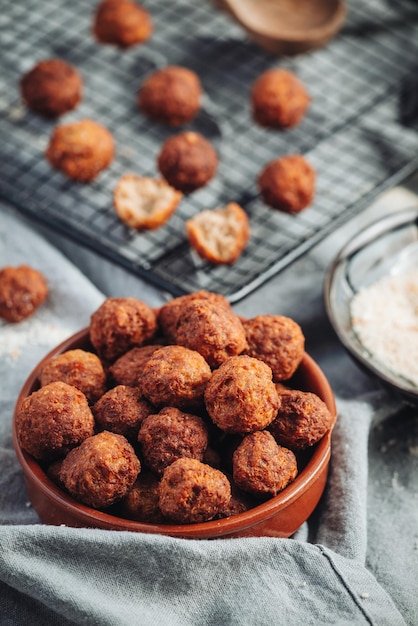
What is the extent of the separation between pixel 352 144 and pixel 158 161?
40.8 inches

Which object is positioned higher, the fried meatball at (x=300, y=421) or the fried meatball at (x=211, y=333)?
the fried meatball at (x=211, y=333)

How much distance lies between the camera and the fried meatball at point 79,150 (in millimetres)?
2994

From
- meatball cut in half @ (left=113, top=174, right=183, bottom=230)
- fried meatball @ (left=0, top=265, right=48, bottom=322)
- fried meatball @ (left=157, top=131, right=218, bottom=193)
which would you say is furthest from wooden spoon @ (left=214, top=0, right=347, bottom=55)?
fried meatball @ (left=0, top=265, right=48, bottom=322)

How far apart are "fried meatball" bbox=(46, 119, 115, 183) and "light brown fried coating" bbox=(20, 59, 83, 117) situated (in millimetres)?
240

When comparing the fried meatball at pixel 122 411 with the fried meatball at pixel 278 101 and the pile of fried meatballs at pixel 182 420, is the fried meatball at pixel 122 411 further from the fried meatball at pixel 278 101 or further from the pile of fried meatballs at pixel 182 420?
the fried meatball at pixel 278 101

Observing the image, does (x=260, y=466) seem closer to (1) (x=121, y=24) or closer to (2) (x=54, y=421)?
(2) (x=54, y=421)

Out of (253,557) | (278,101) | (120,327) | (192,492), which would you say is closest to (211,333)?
(120,327)

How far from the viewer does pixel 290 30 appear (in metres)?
3.43

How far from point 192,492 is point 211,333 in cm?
41

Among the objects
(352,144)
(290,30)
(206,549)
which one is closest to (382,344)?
(206,549)

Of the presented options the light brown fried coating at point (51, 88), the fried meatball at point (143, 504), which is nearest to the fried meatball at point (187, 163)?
the light brown fried coating at point (51, 88)

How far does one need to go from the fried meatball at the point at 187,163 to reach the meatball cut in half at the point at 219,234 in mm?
175

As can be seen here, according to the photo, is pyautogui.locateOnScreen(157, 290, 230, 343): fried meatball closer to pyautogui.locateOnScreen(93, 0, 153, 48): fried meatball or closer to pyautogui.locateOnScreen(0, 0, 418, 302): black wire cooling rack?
pyautogui.locateOnScreen(0, 0, 418, 302): black wire cooling rack

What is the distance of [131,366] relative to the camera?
6.33ft
